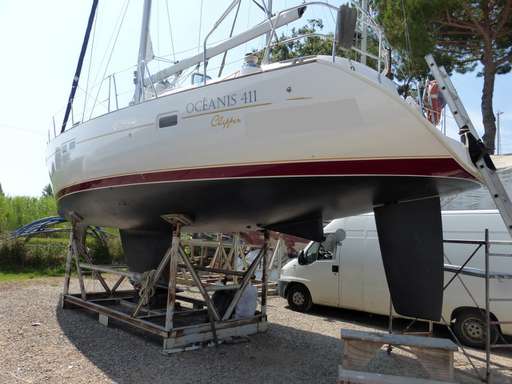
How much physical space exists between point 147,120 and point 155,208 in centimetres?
112

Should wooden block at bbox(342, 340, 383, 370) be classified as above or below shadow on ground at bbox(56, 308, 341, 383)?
above

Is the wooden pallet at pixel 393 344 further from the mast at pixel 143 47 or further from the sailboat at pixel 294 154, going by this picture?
the mast at pixel 143 47

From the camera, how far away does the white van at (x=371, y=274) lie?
21.5 ft

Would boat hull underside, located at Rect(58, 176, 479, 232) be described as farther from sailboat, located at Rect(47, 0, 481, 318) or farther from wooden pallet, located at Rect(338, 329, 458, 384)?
wooden pallet, located at Rect(338, 329, 458, 384)

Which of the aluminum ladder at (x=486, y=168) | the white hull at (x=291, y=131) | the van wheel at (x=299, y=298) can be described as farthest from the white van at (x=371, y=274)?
the white hull at (x=291, y=131)

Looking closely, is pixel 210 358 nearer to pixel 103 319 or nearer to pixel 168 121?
pixel 103 319

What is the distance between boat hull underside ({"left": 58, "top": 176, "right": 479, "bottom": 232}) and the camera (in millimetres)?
3877

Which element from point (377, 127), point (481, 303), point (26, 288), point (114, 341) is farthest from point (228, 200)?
point (26, 288)

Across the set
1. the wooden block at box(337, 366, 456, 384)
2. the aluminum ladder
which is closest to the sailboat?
the aluminum ladder

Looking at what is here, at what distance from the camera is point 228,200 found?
4570mm

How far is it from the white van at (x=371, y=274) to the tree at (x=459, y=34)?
5.43m

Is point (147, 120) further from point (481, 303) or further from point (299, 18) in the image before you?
point (481, 303)

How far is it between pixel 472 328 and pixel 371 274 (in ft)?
5.67

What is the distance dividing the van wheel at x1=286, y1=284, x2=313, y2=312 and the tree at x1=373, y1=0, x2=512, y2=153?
6218mm
